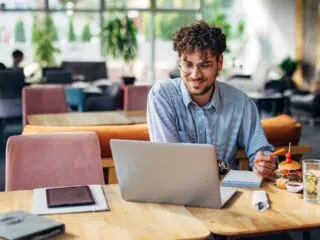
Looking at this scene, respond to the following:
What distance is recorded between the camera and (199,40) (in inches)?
105

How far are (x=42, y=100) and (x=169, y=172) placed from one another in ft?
12.8

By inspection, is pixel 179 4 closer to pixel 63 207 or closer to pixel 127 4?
pixel 127 4

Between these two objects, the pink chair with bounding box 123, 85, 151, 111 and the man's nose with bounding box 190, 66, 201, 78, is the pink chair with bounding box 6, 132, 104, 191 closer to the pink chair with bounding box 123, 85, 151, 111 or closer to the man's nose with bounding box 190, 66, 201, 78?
the man's nose with bounding box 190, 66, 201, 78

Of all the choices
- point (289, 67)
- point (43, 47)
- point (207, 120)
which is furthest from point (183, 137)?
point (43, 47)

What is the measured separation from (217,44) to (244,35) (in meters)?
10.4

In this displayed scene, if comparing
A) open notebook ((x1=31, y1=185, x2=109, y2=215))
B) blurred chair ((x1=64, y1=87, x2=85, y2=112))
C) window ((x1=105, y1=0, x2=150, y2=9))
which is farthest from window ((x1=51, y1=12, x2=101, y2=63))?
open notebook ((x1=31, y1=185, x2=109, y2=215))

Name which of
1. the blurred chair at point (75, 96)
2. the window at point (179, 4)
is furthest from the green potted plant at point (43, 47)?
the blurred chair at point (75, 96)

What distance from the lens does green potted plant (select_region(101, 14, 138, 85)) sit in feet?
38.1

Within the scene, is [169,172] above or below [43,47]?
below

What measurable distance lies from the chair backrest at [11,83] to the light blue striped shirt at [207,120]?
5.21 meters

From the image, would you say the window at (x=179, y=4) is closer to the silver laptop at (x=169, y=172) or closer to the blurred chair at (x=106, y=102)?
the blurred chair at (x=106, y=102)

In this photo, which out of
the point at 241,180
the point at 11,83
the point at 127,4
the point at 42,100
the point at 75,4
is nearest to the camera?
the point at 241,180

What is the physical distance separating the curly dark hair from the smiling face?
0.02m

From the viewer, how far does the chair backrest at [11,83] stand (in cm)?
760
